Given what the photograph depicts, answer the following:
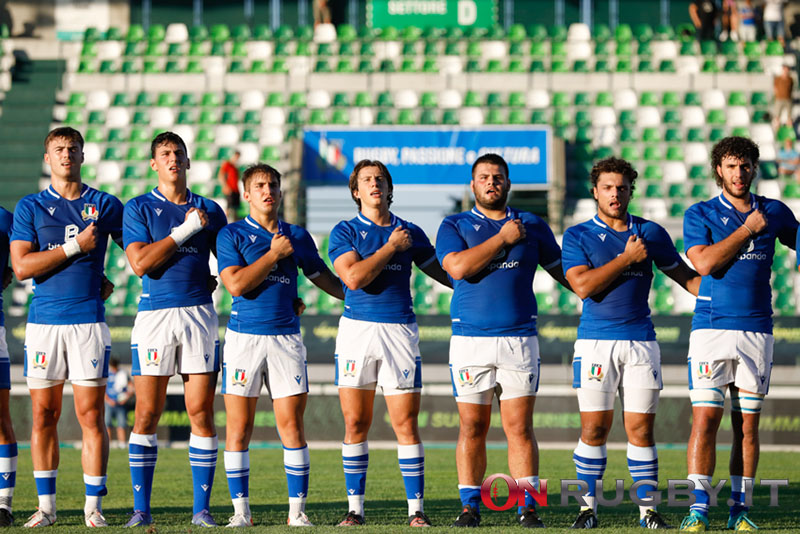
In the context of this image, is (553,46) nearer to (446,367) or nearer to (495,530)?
(446,367)

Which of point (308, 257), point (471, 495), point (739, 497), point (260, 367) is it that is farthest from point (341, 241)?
point (739, 497)

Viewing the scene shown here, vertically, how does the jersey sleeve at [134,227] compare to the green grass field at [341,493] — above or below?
above

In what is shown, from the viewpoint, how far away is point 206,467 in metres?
7.18

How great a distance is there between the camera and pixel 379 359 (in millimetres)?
7215

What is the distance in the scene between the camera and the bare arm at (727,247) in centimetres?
673

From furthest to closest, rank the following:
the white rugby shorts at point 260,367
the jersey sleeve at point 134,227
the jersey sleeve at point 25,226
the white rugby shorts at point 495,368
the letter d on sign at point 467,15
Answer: the letter d on sign at point 467,15, the jersey sleeve at point 25,226, the jersey sleeve at point 134,227, the white rugby shorts at point 260,367, the white rugby shorts at point 495,368

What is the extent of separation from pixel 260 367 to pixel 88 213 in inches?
65.0

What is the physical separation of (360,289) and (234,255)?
0.88m

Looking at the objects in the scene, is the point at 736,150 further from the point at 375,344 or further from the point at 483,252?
the point at 375,344

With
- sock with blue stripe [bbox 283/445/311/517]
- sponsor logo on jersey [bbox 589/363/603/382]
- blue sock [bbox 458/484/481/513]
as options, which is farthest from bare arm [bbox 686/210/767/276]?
sock with blue stripe [bbox 283/445/311/517]

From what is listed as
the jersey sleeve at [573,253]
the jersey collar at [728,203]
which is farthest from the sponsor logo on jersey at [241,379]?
the jersey collar at [728,203]

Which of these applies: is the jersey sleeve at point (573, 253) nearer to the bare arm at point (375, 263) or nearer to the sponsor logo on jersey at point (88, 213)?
the bare arm at point (375, 263)

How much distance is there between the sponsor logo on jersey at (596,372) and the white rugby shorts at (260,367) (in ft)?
6.14

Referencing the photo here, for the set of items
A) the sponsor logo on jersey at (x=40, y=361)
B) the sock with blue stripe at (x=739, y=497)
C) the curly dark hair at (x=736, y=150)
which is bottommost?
the sock with blue stripe at (x=739, y=497)
